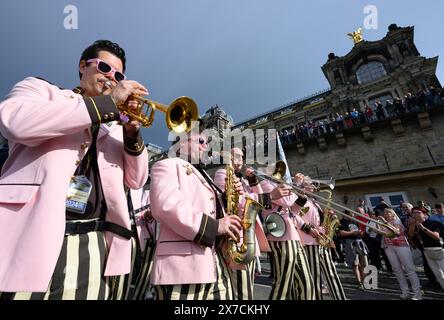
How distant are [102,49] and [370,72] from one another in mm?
26015

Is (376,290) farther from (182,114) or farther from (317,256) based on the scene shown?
(182,114)

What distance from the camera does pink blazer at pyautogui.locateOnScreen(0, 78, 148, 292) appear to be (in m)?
1.01

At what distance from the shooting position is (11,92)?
1.30 meters

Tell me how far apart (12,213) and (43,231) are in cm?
18

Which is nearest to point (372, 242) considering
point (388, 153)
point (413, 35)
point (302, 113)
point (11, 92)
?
point (388, 153)

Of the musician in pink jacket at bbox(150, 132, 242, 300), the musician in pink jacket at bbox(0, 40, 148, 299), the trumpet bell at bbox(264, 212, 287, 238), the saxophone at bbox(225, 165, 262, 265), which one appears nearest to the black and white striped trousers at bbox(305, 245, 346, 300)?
the trumpet bell at bbox(264, 212, 287, 238)

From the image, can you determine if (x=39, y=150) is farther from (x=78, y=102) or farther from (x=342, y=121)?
(x=342, y=121)

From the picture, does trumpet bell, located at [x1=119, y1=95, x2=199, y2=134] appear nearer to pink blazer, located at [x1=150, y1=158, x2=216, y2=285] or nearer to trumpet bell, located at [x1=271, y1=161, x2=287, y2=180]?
pink blazer, located at [x1=150, y1=158, x2=216, y2=285]

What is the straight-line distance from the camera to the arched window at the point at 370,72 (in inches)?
832

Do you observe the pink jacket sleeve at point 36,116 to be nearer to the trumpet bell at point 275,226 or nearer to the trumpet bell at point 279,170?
the trumpet bell at point 275,226

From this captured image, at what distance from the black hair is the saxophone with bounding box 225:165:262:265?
168 cm

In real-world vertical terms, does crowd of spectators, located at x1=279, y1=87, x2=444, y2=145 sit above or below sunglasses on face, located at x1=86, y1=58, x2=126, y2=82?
above

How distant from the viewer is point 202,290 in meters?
1.85

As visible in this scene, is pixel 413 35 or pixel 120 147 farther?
pixel 413 35
